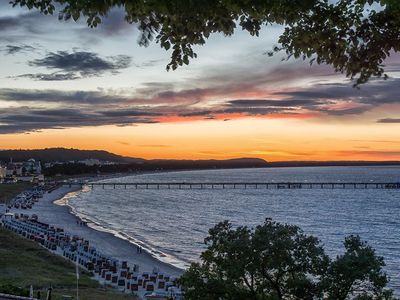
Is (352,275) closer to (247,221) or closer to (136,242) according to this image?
(136,242)

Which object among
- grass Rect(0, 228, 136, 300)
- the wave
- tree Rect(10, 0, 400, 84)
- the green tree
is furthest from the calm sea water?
tree Rect(10, 0, 400, 84)

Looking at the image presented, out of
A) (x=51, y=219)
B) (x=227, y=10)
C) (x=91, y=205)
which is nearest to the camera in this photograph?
(x=227, y=10)

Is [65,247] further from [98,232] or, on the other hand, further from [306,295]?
[306,295]

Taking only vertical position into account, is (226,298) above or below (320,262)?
below

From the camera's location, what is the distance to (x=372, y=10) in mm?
7023

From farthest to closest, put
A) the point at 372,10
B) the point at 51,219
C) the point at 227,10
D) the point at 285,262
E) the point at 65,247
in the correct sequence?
the point at 51,219
the point at 65,247
the point at 285,262
the point at 372,10
the point at 227,10

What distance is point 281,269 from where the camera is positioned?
17.4m

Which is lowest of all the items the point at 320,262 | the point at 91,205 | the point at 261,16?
the point at 91,205

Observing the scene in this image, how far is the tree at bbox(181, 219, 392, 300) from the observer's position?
17.0 metres

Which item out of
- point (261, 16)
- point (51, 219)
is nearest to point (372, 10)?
point (261, 16)

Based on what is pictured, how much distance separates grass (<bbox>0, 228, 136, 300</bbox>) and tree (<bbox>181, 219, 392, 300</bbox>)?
11.6 m

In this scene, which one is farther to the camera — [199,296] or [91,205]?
[91,205]

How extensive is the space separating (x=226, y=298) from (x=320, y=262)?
10.1ft

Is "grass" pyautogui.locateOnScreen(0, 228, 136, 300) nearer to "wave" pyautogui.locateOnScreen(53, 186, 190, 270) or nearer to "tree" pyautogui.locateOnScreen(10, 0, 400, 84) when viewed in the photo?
"wave" pyautogui.locateOnScreen(53, 186, 190, 270)
